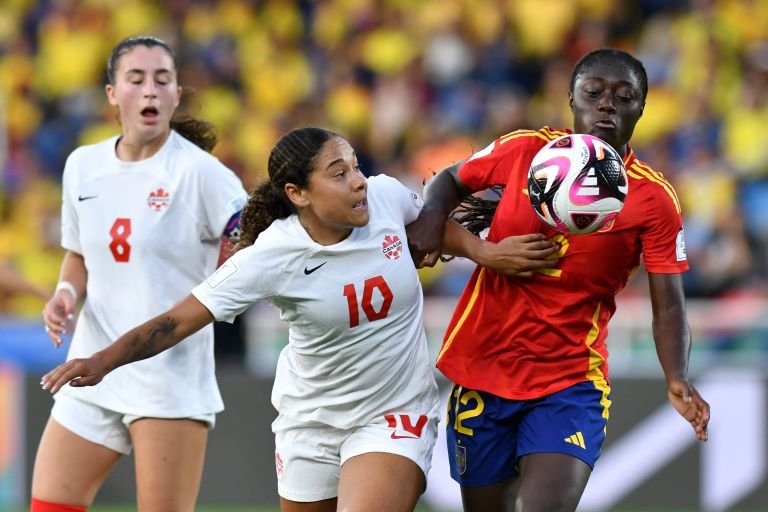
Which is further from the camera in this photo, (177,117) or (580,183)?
(177,117)

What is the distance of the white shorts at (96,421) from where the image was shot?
6023 mm

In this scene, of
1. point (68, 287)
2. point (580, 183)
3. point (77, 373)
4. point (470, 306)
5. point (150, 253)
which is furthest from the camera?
point (68, 287)

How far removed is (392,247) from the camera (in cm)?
546

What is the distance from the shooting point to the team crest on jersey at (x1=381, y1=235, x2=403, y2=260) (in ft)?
17.8

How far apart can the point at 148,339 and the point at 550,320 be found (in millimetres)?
1593

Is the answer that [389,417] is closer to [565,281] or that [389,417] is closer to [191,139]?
[565,281]

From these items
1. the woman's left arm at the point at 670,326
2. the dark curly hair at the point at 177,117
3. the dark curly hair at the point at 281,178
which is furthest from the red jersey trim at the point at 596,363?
the dark curly hair at the point at 177,117

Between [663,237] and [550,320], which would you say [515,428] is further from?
[663,237]

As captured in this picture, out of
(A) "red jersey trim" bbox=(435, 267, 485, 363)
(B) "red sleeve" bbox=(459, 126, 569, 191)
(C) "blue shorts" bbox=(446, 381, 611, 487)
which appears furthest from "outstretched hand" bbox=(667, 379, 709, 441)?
(B) "red sleeve" bbox=(459, 126, 569, 191)

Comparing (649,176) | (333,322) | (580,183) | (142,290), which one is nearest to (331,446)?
(333,322)

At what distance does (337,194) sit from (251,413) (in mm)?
5155

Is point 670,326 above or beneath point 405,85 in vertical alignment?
beneath

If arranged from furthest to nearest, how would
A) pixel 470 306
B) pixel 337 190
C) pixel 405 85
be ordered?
pixel 405 85, pixel 470 306, pixel 337 190

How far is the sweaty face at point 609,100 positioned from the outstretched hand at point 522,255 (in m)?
0.47
